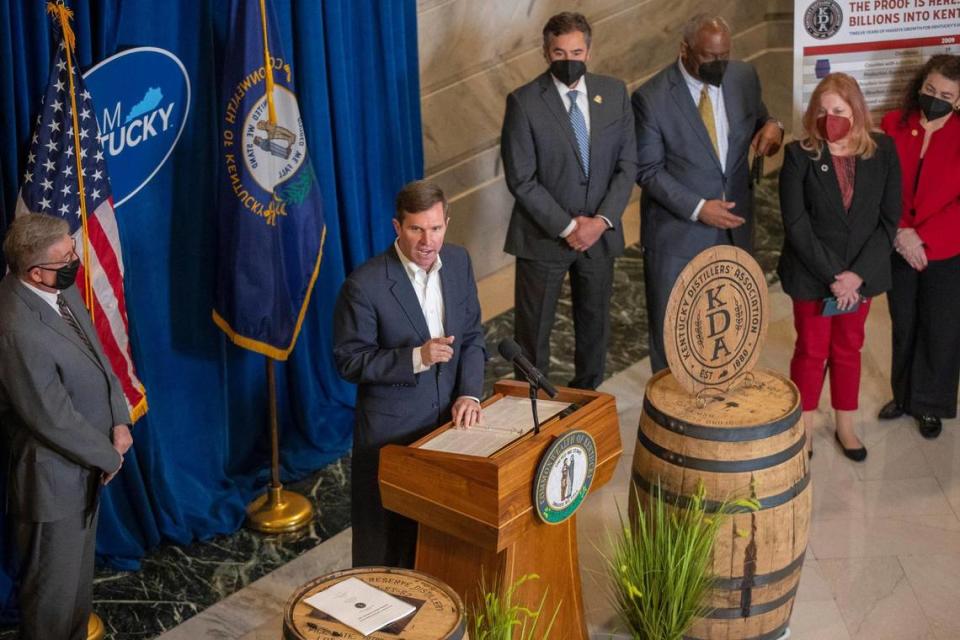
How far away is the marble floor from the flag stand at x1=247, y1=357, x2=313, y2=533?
0.62 ft

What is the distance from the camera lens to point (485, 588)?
142 inches

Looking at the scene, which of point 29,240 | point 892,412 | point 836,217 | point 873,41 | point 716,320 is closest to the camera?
point 29,240

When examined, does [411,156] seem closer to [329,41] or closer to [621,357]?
[329,41]

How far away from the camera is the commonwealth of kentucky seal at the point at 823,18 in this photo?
562 cm

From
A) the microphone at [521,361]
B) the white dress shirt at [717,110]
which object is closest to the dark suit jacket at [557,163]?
the white dress shirt at [717,110]

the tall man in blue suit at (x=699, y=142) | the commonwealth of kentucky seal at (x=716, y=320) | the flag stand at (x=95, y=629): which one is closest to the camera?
the commonwealth of kentucky seal at (x=716, y=320)

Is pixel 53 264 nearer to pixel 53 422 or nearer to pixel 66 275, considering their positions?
pixel 66 275

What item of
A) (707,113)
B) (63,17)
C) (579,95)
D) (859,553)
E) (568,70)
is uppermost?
(63,17)

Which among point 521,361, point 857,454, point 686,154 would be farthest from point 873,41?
point 521,361

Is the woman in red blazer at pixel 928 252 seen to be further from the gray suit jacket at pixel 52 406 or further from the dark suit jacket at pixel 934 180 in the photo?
the gray suit jacket at pixel 52 406

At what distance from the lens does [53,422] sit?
3.73 meters

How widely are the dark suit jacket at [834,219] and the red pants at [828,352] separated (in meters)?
0.12

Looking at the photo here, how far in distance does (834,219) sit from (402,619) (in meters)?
2.85

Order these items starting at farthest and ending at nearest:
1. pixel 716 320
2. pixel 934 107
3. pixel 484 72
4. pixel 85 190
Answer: pixel 484 72 → pixel 934 107 → pixel 85 190 → pixel 716 320
